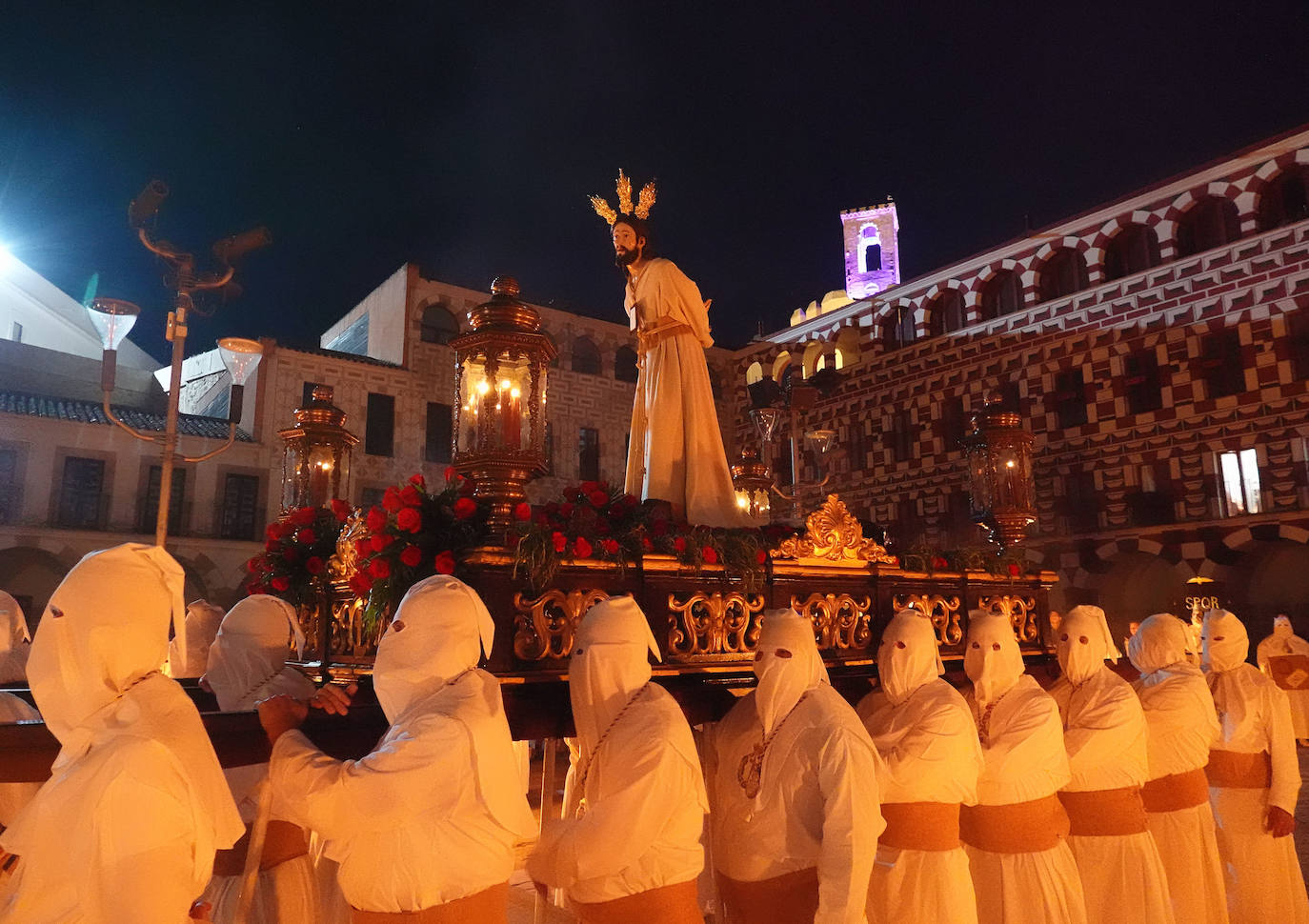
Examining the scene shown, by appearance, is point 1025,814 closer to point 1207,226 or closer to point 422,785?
point 422,785

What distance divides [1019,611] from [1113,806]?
194 cm

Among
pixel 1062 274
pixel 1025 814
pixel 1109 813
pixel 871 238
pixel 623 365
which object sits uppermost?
pixel 871 238

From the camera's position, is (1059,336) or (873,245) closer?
(1059,336)

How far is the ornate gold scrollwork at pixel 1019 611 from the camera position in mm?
6891

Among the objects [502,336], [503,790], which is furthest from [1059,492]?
[503,790]

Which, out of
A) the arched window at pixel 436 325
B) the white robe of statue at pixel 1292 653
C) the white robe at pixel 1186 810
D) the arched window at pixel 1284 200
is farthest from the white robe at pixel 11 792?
the arched window at pixel 436 325

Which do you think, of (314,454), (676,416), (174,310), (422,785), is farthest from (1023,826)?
(174,310)

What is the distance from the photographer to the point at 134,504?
19750 mm

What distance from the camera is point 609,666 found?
11.7ft

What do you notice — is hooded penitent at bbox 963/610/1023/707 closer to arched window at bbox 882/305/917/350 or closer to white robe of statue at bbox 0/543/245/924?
white robe of statue at bbox 0/543/245/924

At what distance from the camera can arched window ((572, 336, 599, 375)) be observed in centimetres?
2602

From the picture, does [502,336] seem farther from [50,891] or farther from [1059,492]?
[1059,492]

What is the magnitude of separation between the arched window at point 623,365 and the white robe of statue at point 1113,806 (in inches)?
853

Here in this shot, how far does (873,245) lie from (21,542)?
78.2ft
